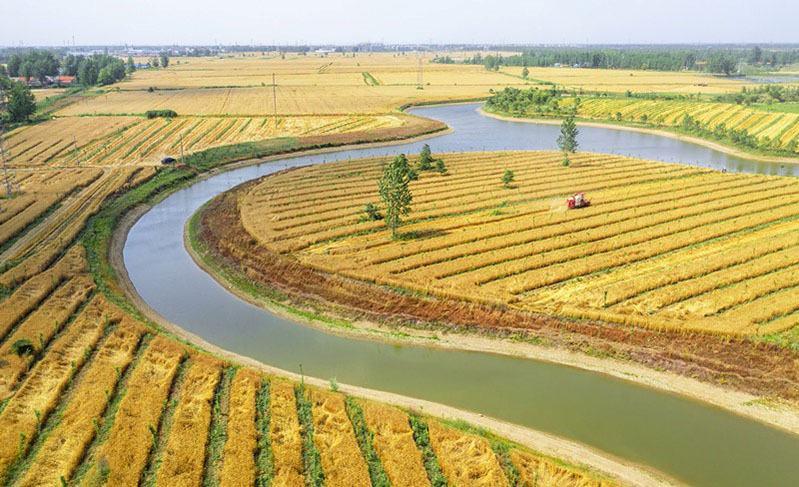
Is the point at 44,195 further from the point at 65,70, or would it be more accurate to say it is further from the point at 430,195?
the point at 65,70

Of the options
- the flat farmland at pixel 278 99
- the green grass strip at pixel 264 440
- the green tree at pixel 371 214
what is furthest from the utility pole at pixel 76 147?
the green grass strip at pixel 264 440

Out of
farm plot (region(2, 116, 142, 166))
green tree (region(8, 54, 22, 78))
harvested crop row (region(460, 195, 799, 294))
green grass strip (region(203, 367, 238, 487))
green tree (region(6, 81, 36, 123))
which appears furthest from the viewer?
green tree (region(8, 54, 22, 78))

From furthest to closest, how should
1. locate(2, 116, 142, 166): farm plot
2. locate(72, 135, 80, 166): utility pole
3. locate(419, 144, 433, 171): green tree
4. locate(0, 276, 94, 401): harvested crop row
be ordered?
locate(2, 116, 142, 166): farm plot < locate(72, 135, 80, 166): utility pole < locate(419, 144, 433, 171): green tree < locate(0, 276, 94, 401): harvested crop row

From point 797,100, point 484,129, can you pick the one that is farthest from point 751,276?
point 797,100

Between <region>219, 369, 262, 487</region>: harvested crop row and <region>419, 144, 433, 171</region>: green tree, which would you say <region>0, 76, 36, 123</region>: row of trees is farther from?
<region>219, 369, 262, 487</region>: harvested crop row

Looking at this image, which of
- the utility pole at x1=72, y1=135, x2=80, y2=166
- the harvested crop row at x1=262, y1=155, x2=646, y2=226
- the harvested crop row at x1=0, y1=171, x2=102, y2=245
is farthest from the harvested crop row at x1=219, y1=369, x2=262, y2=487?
the utility pole at x1=72, y1=135, x2=80, y2=166

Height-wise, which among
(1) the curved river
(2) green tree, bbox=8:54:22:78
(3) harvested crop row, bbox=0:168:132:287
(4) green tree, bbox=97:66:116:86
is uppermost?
(2) green tree, bbox=8:54:22:78

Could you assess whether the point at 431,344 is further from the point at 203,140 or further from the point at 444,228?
the point at 203,140
